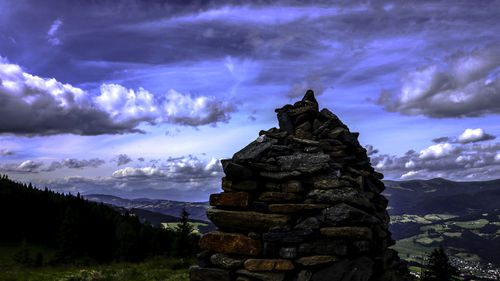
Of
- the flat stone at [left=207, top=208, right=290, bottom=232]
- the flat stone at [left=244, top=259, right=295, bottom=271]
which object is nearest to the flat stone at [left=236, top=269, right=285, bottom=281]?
the flat stone at [left=244, top=259, right=295, bottom=271]

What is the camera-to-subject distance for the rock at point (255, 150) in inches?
436

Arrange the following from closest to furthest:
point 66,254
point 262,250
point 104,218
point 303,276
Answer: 1. point 303,276
2. point 262,250
3. point 66,254
4. point 104,218

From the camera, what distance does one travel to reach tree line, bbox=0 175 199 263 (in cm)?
7519

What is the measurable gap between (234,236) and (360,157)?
7.55 metres

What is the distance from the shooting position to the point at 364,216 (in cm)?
973

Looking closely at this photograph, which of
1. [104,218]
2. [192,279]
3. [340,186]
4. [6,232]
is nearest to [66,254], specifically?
[104,218]

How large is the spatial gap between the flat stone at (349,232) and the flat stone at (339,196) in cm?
89

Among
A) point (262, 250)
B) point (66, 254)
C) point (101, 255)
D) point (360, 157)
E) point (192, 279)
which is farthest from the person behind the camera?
point (101, 255)

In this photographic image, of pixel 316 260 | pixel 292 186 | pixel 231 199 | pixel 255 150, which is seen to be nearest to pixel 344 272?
pixel 316 260

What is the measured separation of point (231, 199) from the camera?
35.8 feet

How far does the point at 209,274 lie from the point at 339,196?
524 centimetres

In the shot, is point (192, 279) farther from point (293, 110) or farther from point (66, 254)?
point (66, 254)

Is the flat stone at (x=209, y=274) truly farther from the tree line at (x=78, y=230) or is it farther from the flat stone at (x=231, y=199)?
the tree line at (x=78, y=230)

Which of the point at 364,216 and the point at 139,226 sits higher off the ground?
the point at 364,216
